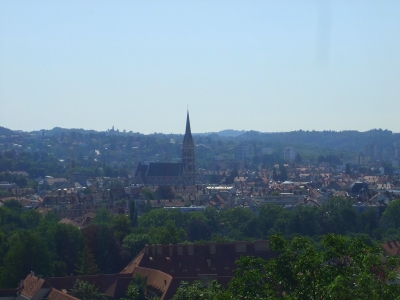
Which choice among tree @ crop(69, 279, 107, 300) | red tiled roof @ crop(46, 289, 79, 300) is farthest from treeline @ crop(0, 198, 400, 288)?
red tiled roof @ crop(46, 289, 79, 300)

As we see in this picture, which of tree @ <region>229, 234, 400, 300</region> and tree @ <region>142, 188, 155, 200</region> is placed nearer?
tree @ <region>229, 234, 400, 300</region>

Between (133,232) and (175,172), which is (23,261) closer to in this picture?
(133,232)

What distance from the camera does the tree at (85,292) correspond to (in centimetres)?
3716

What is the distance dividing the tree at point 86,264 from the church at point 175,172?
84.6 m

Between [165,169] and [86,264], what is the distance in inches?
3558

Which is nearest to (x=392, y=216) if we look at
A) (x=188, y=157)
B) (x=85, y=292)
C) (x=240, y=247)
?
(x=240, y=247)

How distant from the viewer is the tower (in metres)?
135

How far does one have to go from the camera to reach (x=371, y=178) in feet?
478

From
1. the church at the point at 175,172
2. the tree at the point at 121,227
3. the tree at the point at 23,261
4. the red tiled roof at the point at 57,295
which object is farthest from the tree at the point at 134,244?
the church at the point at 175,172

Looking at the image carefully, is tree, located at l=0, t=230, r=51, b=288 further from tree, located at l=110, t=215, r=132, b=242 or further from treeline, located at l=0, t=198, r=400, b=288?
tree, located at l=110, t=215, r=132, b=242

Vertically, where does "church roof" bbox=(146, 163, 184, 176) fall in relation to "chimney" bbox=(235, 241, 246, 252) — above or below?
below

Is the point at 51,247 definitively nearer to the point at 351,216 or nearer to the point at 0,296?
the point at 0,296

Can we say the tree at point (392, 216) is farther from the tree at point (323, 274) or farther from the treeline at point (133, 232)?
the tree at point (323, 274)

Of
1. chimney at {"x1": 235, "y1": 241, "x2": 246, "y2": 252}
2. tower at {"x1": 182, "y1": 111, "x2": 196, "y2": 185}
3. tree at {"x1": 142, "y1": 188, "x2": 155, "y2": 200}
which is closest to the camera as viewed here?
chimney at {"x1": 235, "y1": 241, "x2": 246, "y2": 252}
